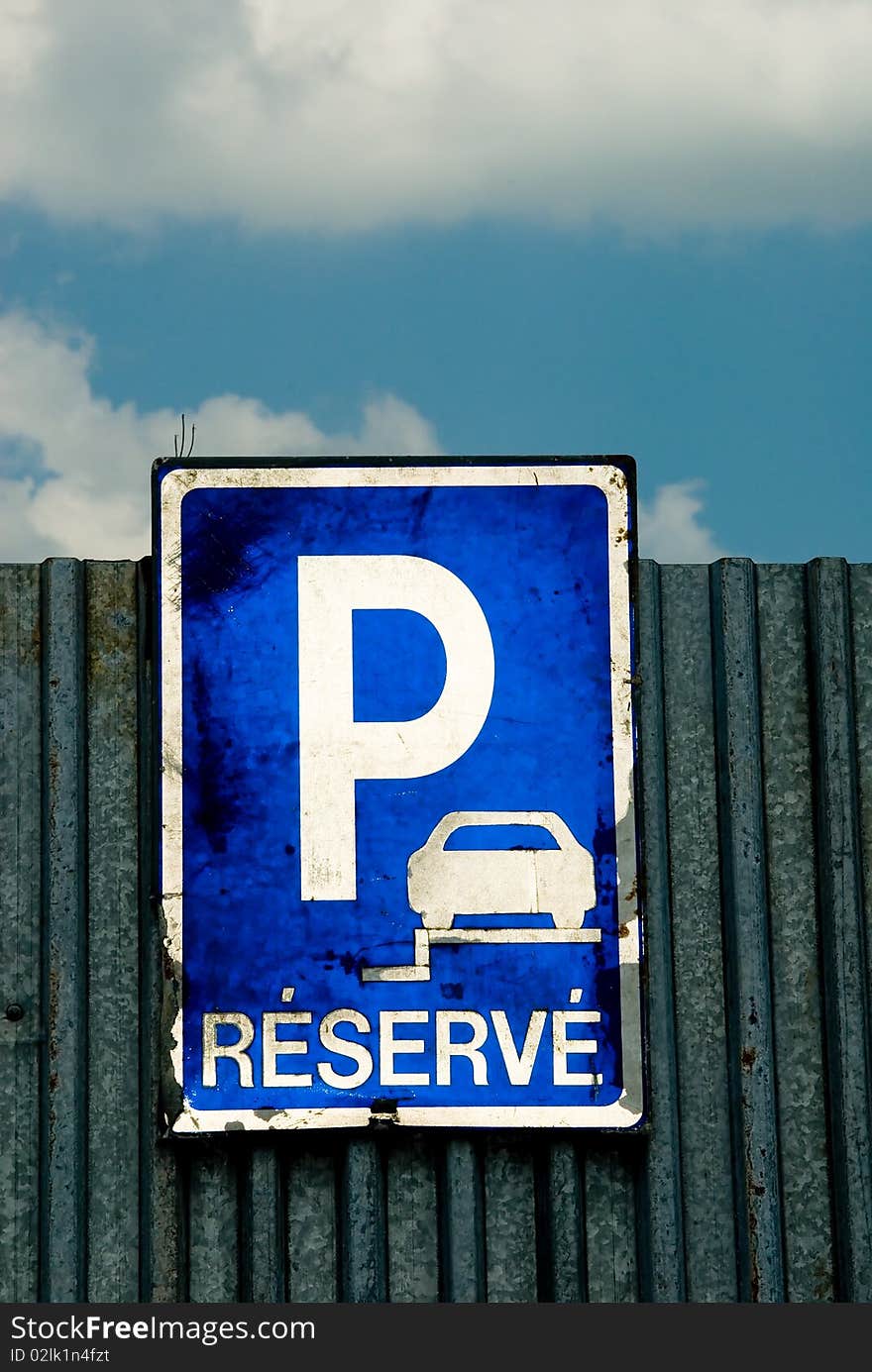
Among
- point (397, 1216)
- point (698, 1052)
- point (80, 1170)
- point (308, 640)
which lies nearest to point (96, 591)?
point (308, 640)

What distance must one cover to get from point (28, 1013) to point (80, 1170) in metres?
0.56

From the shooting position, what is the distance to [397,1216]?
A: 395 centimetres

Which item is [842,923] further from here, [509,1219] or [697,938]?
[509,1219]

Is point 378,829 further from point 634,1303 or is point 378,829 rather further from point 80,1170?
point 634,1303

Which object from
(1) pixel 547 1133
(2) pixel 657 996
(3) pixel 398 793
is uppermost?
(3) pixel 398 793

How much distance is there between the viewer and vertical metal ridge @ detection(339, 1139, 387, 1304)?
389 centimetres

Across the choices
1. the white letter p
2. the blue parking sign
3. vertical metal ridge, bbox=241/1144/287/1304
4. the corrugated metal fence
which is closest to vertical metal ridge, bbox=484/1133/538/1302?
the corrugated metal fence

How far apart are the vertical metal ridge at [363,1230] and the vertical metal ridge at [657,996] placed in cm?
92

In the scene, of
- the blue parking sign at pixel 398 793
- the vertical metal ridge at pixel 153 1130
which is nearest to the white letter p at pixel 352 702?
the blue parking sign at pixel 398 793

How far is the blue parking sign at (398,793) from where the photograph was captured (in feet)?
12.8

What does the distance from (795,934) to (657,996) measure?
22.3 inches

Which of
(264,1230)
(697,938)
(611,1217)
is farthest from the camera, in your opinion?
(697,938)

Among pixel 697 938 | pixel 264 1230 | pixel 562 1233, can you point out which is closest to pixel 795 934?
pixel 697 938

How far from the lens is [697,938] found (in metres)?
4.09
